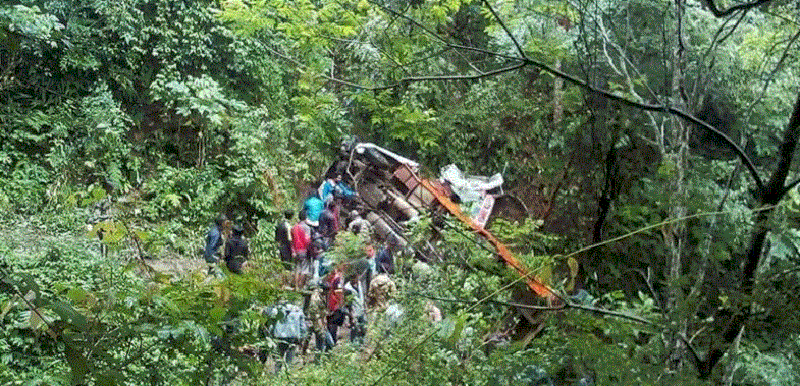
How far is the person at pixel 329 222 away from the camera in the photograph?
26.2ft

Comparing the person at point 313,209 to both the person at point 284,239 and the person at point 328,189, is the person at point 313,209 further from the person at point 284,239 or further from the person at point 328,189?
the person at point 284,239

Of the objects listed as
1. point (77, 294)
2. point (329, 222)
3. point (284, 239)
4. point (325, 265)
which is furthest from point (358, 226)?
point (77, 294)

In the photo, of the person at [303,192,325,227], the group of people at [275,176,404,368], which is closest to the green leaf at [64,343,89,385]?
the group of people at [275,176,404,368]

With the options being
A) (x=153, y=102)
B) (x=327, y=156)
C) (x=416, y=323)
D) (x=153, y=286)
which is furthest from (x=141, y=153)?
(x=153, y=286)

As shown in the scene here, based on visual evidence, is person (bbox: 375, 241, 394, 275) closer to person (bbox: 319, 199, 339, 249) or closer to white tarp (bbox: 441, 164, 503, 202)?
person (bbox: 319, 199, 339, 249)

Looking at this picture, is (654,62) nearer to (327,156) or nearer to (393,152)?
(393,152)

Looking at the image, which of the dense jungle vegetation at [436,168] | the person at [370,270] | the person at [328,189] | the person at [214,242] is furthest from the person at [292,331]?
the person at [328,189]

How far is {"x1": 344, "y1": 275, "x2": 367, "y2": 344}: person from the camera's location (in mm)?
6137

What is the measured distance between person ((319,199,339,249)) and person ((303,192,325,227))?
83 millimetres

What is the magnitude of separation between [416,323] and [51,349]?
2206 millimetres

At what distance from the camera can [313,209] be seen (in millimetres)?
8406

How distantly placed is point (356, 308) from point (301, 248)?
3.83ft

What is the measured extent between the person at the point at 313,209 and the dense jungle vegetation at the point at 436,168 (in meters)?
0.53

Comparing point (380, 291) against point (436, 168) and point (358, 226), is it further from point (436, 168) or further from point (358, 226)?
point (436, 168)
